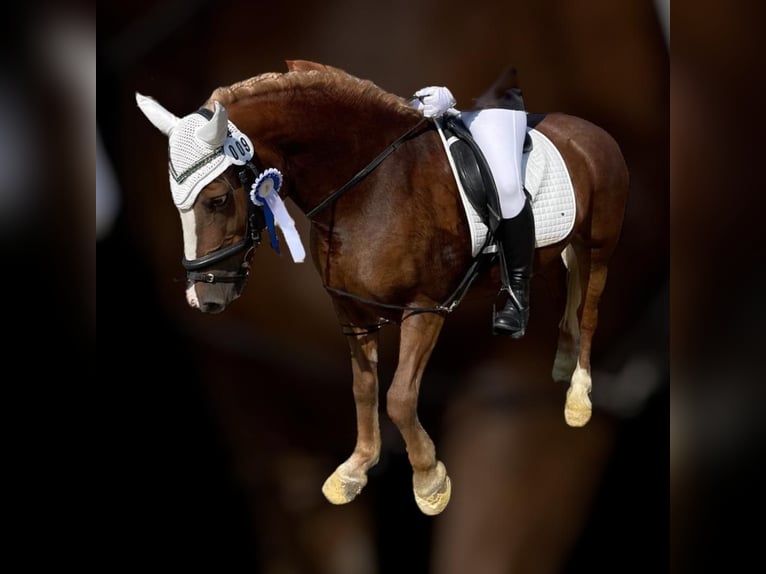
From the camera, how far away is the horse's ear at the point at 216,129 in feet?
6.97

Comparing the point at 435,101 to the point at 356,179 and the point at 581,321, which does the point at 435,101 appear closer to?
the point at 356,179

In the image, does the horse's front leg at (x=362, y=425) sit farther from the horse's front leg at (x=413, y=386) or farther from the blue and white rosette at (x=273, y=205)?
the blue and white rosette at (x=273, y=205)

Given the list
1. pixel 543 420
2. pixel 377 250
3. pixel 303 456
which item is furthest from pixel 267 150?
pixel 543 420

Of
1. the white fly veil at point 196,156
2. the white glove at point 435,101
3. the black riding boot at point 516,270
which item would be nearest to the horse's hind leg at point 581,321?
the black riding boot at point 516,270

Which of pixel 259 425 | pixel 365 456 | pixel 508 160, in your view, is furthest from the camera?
pixel 259 425

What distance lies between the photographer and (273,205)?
232cm

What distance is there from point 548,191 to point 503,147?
32 cm

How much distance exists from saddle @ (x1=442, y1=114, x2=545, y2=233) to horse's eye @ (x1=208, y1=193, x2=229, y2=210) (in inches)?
29.7

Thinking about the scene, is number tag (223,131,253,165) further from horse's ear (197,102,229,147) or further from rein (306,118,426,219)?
rein (306,118,426,219)

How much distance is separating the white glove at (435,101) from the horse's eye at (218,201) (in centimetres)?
72

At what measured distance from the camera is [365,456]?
290cm

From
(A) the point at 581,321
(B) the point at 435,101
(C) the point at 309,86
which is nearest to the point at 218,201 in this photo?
(C) the point at 309,86

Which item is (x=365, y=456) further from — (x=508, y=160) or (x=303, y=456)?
(x=508, y=160)

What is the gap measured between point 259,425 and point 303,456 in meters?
0.21
